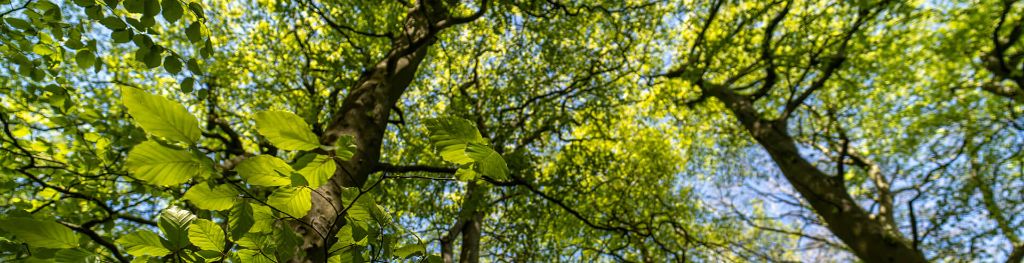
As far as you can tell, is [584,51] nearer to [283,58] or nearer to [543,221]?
[543,221]

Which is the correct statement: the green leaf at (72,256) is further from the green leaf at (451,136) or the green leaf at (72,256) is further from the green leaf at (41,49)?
the green leaf at (41,49)

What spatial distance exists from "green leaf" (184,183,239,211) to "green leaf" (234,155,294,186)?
0.16 metres

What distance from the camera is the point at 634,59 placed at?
11969 millimetres

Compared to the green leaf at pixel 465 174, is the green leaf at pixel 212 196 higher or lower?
lower

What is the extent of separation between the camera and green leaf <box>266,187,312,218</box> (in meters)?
1.17

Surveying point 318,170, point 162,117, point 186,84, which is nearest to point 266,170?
point 318,170

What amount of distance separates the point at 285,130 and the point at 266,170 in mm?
153

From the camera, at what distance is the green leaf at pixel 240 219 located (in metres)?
1.12

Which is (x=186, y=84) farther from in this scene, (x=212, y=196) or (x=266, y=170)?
(x=266, y=170)

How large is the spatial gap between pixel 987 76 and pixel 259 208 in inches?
625

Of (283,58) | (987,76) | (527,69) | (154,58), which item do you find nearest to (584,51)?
(527,69)

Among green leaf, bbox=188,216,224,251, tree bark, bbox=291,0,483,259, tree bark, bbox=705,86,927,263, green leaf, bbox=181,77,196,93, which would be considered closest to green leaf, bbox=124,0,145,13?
green leaf, bbox=181,77,196,93

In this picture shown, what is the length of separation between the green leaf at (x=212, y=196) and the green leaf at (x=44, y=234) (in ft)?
0.71

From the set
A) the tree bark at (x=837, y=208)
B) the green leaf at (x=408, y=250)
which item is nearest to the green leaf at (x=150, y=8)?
the green leaf at (x=408, y=250)
